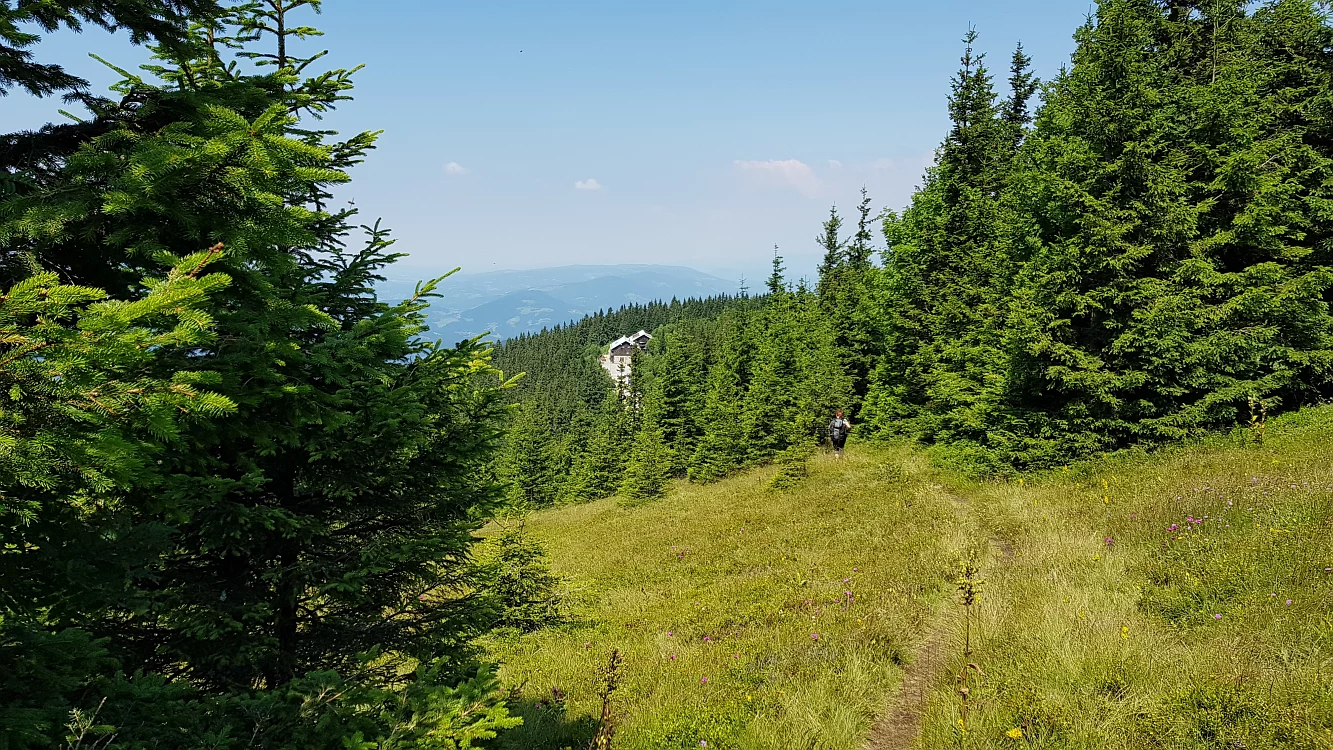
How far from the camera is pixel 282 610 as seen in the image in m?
4.62

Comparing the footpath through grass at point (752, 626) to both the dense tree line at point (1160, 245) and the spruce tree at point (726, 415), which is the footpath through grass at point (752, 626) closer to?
the dense tree line at point (1160, 245)

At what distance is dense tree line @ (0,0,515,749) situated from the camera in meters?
2.27

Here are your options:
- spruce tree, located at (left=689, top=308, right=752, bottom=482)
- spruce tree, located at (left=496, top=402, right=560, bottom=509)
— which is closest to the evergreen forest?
spruce tree, located at (left=689, top=308, right=752, bottom=482)

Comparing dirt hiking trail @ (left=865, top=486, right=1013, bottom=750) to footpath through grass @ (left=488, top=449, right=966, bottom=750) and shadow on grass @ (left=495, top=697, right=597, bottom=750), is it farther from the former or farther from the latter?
shadow on grass @ (left=495, top=697, right=597, bottom=750)

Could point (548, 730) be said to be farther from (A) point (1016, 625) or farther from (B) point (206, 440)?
(A) point (1016, 625)

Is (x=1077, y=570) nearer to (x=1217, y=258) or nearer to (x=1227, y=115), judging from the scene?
(x=1217, y=258)

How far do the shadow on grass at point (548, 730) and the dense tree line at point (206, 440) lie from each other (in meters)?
1.23

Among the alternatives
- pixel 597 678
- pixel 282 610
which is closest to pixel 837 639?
pixel 597 678

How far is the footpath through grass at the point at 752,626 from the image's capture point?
567 centimetres

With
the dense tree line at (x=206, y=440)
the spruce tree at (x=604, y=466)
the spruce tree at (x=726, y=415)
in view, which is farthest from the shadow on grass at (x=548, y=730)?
the spruce tree at (x=604, y=466)

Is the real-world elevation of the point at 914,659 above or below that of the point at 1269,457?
below

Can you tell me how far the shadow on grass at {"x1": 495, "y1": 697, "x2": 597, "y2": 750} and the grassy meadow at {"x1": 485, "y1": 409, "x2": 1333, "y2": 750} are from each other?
3 centimetres

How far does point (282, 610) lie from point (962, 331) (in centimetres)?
2467

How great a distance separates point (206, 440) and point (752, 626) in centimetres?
714
